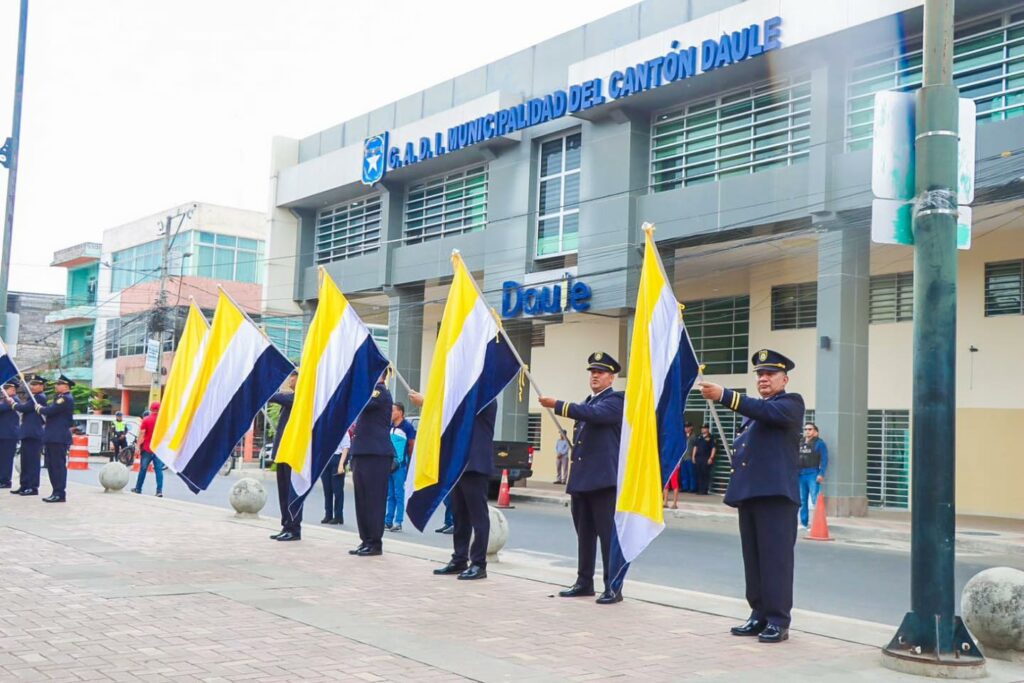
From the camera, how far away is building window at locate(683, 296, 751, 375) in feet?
87.1

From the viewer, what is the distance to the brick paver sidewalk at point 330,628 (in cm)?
585

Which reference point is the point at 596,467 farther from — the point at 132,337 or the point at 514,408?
the point at 132,337

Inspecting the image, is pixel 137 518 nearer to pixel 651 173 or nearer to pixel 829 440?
pixel 829 440

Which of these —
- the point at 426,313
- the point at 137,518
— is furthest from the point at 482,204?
the point at 137,518

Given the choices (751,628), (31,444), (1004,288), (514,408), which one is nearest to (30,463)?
(31,444)

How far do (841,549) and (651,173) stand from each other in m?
11.4

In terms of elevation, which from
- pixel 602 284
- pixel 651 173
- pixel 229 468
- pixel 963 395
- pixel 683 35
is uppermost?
pixel 683 35

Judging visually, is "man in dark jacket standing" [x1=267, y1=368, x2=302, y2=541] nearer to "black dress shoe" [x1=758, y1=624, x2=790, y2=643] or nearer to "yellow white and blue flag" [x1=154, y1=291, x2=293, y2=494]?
"yellow white and blue flag" [x1=154, y1=291, x2=293, y2=494]

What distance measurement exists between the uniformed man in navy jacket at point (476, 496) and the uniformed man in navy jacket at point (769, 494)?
9.40ft

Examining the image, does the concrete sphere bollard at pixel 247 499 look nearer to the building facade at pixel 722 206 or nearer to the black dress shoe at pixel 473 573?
the black dress shoe at pixel 473 573

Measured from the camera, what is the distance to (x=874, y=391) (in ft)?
75.1

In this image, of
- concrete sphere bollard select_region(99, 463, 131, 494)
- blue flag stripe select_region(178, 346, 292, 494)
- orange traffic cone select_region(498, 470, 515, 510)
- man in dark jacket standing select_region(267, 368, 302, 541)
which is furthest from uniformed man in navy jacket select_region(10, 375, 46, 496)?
orange traffic cone select_region(498, 470, 515, 510)

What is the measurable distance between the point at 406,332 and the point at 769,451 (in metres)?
25.5

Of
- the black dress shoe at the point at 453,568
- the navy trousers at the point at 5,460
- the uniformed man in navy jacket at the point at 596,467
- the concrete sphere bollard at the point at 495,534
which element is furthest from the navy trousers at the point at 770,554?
the navy trousers at the point at 5,460
